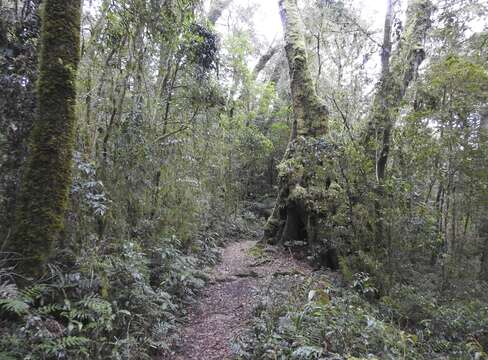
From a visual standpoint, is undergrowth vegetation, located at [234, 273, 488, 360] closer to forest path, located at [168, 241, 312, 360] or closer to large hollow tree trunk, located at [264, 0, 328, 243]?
forest path, located at [168, 241, 312, 360]

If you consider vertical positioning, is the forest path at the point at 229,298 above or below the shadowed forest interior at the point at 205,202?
below

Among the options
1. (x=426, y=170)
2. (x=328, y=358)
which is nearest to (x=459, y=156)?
(x=426, y=170)

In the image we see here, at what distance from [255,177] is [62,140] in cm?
1313

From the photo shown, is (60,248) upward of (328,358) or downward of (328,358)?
upward

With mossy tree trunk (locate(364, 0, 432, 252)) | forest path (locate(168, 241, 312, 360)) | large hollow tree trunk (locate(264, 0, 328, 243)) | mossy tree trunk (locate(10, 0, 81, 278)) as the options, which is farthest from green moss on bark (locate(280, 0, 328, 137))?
mossy tree trunk (locate(10, 0, 81, 278))

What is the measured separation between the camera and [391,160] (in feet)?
25.8

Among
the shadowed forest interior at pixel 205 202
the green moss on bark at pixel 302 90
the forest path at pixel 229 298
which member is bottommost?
the forest path at pixel 229 298

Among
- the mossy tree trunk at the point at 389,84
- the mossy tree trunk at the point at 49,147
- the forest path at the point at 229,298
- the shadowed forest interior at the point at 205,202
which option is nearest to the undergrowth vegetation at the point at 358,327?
the shadowed forest interior at the point at 205,202

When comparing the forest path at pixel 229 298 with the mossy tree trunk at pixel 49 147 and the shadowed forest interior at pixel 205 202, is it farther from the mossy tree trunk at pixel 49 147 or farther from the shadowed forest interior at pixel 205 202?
the mossy tree trunk at pixel 49 147

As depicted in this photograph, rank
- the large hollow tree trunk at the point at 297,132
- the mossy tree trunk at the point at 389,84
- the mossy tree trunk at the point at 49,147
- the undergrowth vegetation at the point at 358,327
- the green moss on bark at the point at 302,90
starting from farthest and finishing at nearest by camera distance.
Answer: the green moss on bark at the point at 302,90, the large hollow tree trunk at the point at 297,132, the mossy tree trunk at the point at 389,84, the undergrowth vegetation at the point at 358,327, the mossy tree trunk at the point at 49,147

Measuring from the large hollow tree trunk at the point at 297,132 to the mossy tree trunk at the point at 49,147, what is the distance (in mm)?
6471

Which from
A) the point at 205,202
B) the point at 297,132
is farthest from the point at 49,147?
the point at 297,132

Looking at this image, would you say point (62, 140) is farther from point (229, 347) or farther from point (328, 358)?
point (328, 358)

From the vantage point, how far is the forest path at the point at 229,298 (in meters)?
4.44
